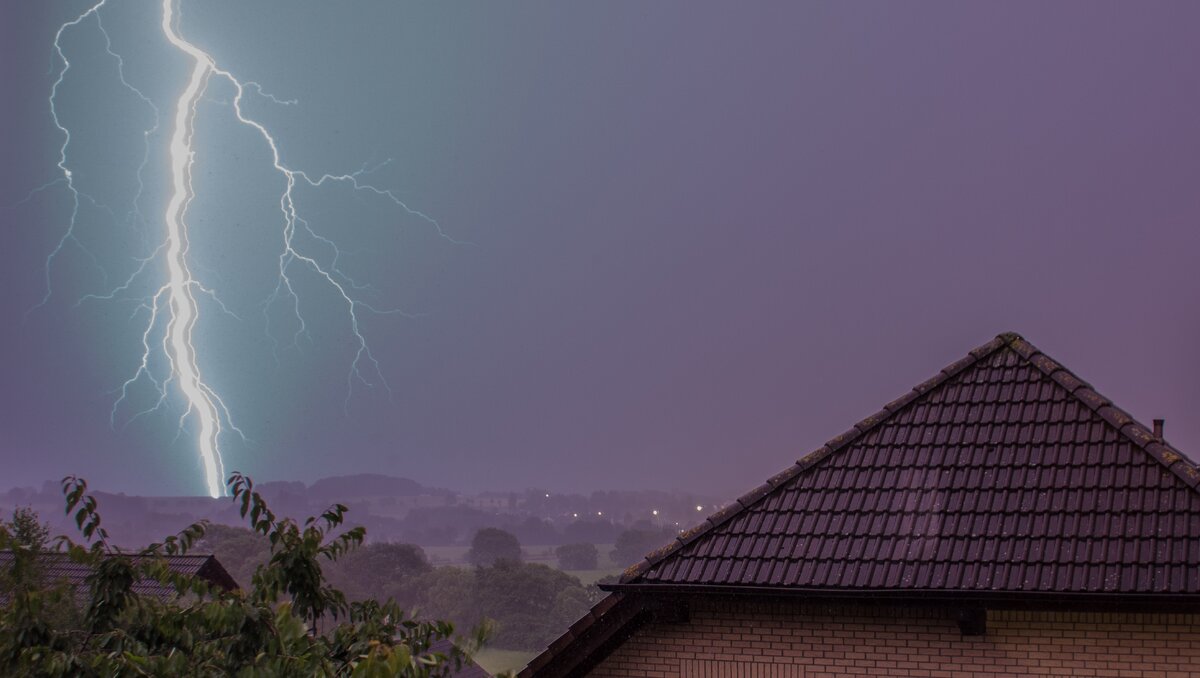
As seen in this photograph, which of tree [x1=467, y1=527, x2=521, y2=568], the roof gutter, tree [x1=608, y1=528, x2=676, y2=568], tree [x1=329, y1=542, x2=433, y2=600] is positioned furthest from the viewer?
tree [x1=608, y1=528, x2=676, y2=568]

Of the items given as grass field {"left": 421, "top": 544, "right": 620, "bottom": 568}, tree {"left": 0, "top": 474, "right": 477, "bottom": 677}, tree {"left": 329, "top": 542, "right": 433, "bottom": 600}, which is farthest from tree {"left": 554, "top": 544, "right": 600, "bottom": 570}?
tree {"left": 0, "top": 474, "right": 477, "bottom": 677}

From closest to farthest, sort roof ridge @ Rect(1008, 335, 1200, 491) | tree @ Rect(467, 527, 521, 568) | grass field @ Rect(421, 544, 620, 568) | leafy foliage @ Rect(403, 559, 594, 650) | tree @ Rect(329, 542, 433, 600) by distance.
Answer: roof ridge @ Rect(1008, 335, 1200, 491), leafy foliage @ Rect(403, 559, 594, 650), tree @ Rect(329, 542, 433, 600), grass field @ Rect(421, 544, 620, 568), tree @ Rect(467, 527, 521, 568)

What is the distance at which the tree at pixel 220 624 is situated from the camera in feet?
18.7

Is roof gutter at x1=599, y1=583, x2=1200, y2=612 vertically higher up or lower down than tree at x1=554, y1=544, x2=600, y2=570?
lower down

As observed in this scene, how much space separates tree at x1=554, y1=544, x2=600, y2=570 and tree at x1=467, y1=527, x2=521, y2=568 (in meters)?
3.23

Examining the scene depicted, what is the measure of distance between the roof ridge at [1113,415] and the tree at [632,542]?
81.8 metres

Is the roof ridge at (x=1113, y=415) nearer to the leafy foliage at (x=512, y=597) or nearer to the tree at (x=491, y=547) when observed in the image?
the leafy foliage at (x=512, y=597)

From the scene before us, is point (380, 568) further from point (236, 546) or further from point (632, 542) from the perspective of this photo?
point (632, 542)

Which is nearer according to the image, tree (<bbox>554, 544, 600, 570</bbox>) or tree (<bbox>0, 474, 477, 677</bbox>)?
tree (<bbox>0, 474, 477, 677</bbox>)

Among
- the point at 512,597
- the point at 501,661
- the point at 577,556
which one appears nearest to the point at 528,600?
the point at 512,597

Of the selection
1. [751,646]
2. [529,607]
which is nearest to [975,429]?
[751,646]

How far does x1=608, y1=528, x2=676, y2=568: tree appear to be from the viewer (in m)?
92.4

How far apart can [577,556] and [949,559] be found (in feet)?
281

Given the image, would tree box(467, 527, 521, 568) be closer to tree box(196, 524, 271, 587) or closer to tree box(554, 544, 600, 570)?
tree box(554, 544, 600, 570)
